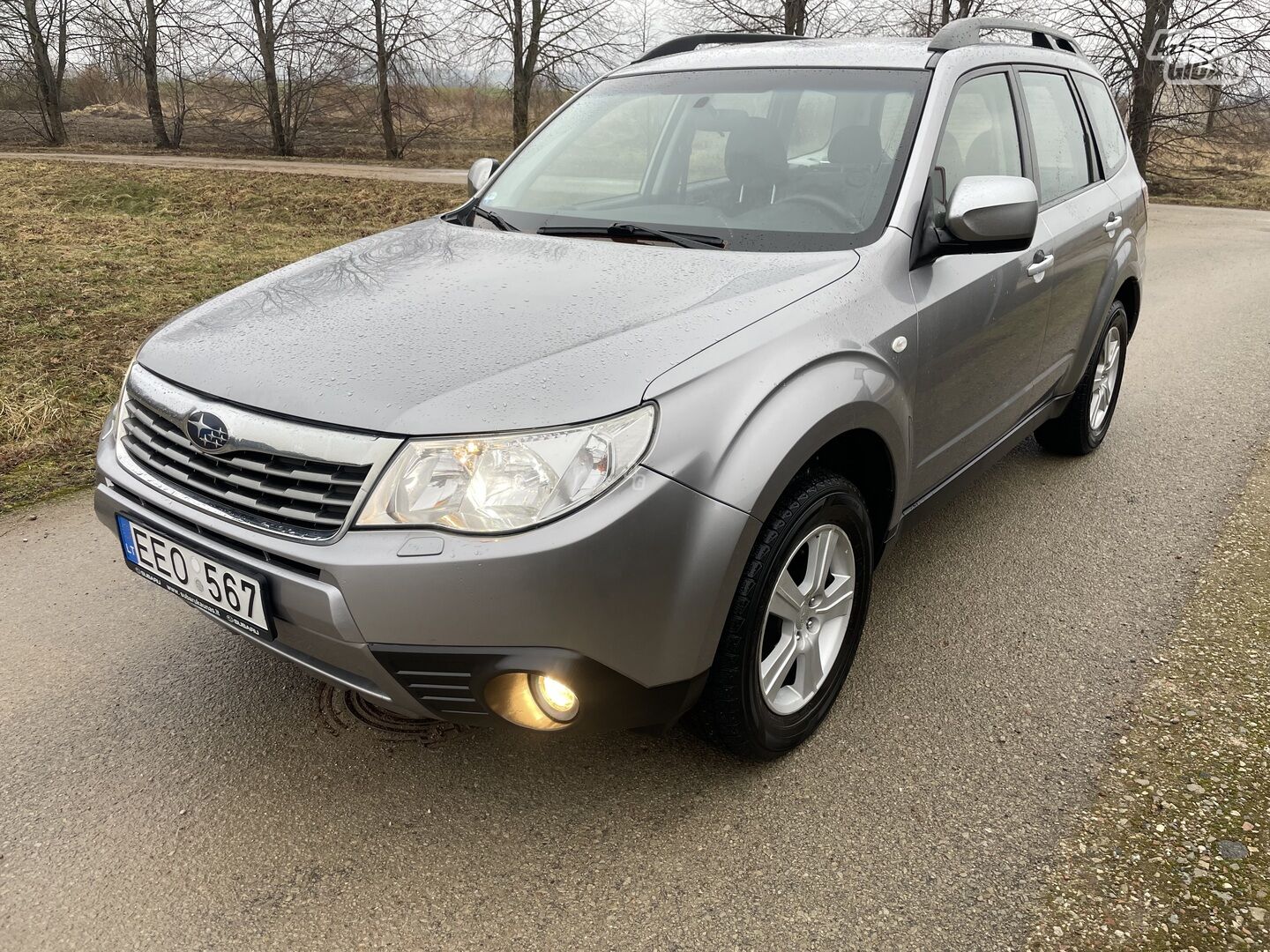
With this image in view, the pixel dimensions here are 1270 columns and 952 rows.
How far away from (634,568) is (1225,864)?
58.7 inches

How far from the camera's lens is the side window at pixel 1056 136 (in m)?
3.54

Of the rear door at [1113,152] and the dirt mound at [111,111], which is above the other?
the dirt mound at [111,111]

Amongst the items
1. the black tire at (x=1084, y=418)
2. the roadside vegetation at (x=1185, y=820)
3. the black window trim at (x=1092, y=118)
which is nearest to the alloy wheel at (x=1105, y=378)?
the black tire at (x=1084, y=418)

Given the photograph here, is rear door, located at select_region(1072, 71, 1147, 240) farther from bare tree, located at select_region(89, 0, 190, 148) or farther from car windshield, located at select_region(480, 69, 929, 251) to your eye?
bare tree, located at select_region(89, 0, 190, 148)

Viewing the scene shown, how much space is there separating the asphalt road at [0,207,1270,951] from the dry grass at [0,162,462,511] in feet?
4.81

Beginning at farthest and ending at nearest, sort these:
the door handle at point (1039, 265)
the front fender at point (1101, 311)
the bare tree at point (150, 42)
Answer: the bare tree at point (150, 42) → the front fender at point (1101, 311) → the door handle at point (1039, 265)

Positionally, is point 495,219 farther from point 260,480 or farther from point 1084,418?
point 1084,418

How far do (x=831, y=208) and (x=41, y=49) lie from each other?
102 feet

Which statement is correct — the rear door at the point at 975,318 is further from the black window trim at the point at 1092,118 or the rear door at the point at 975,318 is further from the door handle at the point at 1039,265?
the black window trim at the point at 1092,118

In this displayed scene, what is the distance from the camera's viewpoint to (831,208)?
108 inches

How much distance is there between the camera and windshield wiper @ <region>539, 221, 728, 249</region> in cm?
272

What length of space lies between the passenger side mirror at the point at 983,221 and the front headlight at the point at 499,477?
1.25 meters

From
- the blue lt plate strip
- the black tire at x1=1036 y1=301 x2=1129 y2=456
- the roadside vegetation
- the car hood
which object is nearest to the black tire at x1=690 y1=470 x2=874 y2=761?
the car hood

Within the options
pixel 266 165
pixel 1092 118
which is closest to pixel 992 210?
pixel 1092 118
